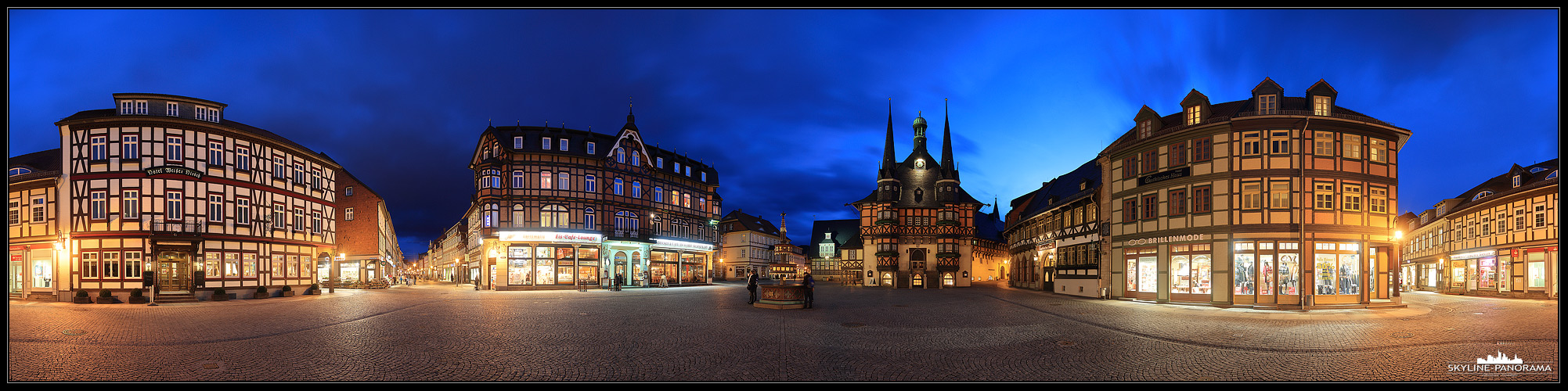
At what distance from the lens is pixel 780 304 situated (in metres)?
24.4

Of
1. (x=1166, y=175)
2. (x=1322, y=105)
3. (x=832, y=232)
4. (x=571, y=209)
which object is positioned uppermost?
(x=1322, y=105)

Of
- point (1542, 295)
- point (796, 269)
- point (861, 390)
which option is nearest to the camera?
point (861, 390)

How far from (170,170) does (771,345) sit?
3241 centimetres

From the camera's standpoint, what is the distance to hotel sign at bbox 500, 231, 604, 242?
4378 centimetres

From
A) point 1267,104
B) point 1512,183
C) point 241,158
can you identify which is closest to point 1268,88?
point 1267,104

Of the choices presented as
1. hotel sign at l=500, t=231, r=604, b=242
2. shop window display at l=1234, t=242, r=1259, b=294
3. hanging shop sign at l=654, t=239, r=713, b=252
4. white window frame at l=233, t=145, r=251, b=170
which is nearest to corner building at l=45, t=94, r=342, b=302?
white window frame at l=233, t=145, r=251, b=170

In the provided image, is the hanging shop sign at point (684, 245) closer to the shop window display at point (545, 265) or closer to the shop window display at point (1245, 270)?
the shop window display at point (545, 265)

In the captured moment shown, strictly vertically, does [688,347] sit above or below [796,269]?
above

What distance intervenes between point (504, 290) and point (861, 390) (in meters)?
38.3

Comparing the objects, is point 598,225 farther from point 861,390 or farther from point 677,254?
point 861,390

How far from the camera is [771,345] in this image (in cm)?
1306

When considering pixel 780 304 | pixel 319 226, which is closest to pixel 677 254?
pixel 319 226

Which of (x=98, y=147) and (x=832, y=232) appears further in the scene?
(x=832, y=232)

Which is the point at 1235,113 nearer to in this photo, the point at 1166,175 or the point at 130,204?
the point at 1166,175
